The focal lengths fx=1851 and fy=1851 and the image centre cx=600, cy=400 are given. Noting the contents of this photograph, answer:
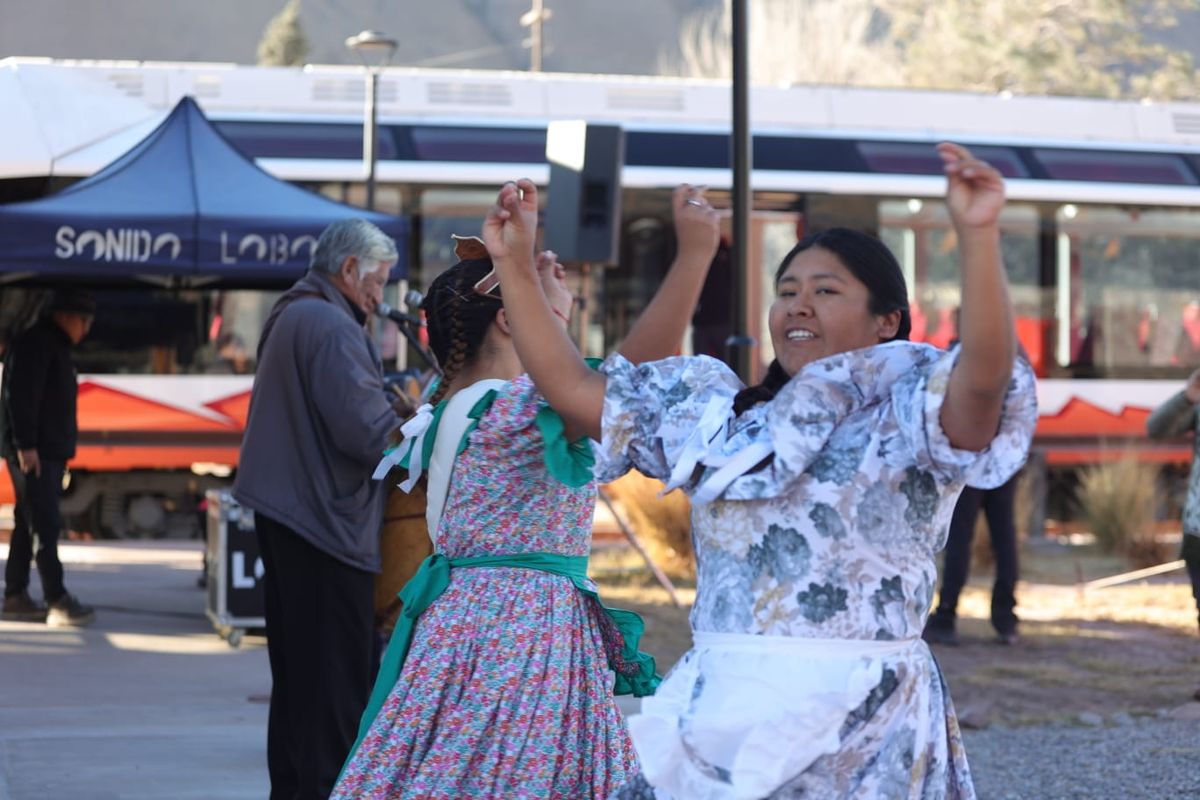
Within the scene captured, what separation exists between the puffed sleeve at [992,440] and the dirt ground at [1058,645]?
17.7ft

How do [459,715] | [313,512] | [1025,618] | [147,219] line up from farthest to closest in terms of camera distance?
1. [1025,618]
2. [147,219]
3. [313,512]
4. [459,715]

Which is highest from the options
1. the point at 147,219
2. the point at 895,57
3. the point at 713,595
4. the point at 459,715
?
the point at 895,57

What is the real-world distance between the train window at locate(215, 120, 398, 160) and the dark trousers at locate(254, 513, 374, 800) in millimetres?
11595

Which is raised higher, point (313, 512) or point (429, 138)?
point (429, 138)

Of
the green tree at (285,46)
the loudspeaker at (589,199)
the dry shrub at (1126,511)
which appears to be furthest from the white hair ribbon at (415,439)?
the green tree at (285,46)

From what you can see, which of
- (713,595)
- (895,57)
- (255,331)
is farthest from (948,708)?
(895,57)

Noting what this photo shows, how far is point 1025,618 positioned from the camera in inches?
455

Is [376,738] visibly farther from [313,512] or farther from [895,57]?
[895,57]

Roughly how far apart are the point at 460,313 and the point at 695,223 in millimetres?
704

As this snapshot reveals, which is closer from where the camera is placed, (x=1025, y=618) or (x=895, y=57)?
(x=1025, y=618)

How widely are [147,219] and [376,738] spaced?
19.0ft

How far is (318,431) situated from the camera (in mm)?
5637

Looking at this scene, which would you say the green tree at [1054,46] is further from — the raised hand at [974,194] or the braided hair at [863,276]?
the raised hand at [974,194]

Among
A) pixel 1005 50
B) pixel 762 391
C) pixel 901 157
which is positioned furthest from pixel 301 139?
pixel 1005 50
